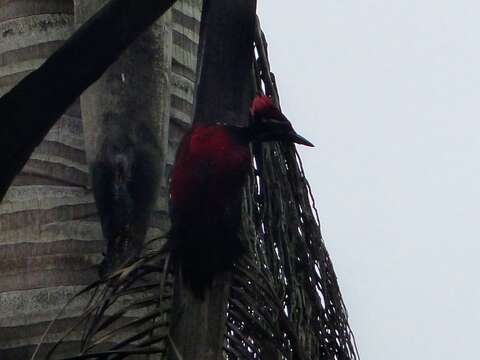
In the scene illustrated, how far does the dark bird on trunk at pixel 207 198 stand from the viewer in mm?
2178

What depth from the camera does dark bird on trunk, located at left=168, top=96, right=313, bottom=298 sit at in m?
2.18

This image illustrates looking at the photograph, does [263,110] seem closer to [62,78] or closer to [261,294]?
[261,294]

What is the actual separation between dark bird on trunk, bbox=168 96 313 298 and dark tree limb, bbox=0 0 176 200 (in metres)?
0.26

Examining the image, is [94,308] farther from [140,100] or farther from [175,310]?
[140,100]

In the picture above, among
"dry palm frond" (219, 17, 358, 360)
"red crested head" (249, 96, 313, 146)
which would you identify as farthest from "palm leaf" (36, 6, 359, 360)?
"red crested head" (249, 96, 313, 146)

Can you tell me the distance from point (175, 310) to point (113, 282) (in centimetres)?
13

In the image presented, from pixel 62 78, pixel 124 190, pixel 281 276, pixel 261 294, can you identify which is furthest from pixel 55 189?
pixel 62 78

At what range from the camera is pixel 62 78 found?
78.3 inches

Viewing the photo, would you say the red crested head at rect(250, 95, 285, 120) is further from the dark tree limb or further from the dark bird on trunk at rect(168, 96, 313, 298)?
the dark tree limb

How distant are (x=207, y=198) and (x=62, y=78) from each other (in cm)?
34

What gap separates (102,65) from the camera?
6.64ft

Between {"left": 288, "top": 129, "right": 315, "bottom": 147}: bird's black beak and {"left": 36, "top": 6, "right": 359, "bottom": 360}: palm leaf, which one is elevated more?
{"left": 288, "top": 129, "right": 315, "bottom": 147}: bird's black beak

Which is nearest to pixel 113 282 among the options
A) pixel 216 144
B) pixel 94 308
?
pixel 94 308

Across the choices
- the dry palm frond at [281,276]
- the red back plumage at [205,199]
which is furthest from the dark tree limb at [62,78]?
the dry palm frond at [281,276]
